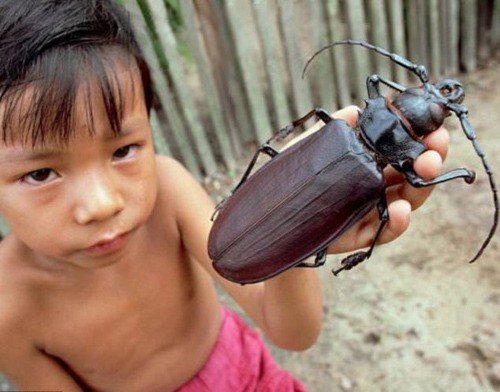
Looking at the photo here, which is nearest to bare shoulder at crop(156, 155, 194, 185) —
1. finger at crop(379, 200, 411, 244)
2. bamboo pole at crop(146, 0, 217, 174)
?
finger at crop(379, 200, 411, 244)

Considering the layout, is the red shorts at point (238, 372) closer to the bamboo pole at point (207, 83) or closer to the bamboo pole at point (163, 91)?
the bamboo pole at point (163, 91)

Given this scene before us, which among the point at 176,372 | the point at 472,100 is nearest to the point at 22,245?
the point at 176,372

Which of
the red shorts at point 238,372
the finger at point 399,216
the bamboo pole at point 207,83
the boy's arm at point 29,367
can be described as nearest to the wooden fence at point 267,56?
the bamboo pole at point 207,83

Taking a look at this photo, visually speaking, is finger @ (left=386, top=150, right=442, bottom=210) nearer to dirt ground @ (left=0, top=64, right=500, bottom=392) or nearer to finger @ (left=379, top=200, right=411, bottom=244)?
finger @ (left=379, top=200, right=411, bottom=244)

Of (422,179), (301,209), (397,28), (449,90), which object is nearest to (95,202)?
(301,209)

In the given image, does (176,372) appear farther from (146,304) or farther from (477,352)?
(477,352)

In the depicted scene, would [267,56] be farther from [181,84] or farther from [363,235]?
[363,235]
